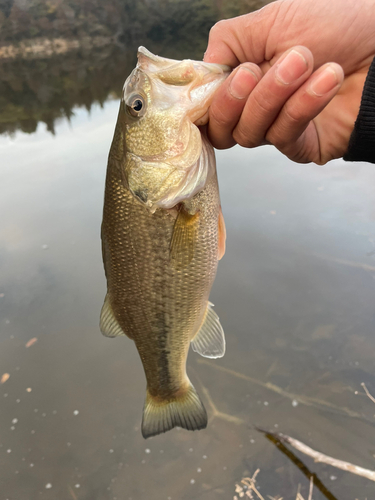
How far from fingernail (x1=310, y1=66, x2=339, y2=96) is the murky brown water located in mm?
2756

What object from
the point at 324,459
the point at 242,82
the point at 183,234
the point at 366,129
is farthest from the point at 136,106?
the point at 324,459

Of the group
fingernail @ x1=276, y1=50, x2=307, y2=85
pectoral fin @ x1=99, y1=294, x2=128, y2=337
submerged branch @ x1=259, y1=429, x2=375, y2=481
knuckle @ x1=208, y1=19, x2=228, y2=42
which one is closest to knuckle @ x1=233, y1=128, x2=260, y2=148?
fingernail @ x1=276, y1=50, x2=307, y2=85

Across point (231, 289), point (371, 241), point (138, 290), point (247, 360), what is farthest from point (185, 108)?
point (371, 241)

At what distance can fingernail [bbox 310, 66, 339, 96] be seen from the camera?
114 centimetres

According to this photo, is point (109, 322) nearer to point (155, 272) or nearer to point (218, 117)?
point (155, 272)

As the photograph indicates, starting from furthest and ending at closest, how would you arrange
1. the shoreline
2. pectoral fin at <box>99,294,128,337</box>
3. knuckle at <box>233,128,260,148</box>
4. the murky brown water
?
the shoreline
the murky brown water
pectoral fin at <box>99,294,128,337</box>
knuckle at <box>233,128,260,148</box>

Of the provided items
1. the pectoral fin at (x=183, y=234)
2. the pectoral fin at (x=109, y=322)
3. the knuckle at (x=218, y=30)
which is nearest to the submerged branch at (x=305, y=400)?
the pectoral fin at (x=109, y=322)

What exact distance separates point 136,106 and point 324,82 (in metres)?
0.77

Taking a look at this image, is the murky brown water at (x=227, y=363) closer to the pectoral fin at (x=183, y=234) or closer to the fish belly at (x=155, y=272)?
the fish belly at (x=155, y=272)

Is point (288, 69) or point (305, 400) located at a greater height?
point (288, 69)

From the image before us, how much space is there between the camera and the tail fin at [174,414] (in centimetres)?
212

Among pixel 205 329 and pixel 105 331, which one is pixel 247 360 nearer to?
pixel 205 329

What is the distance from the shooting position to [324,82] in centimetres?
116

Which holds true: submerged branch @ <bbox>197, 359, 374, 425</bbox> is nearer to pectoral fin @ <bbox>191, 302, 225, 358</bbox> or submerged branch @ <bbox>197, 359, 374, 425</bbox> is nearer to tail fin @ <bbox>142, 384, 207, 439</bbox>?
tail fin @ <bbox>142, 384, 207, 439</bbox>
